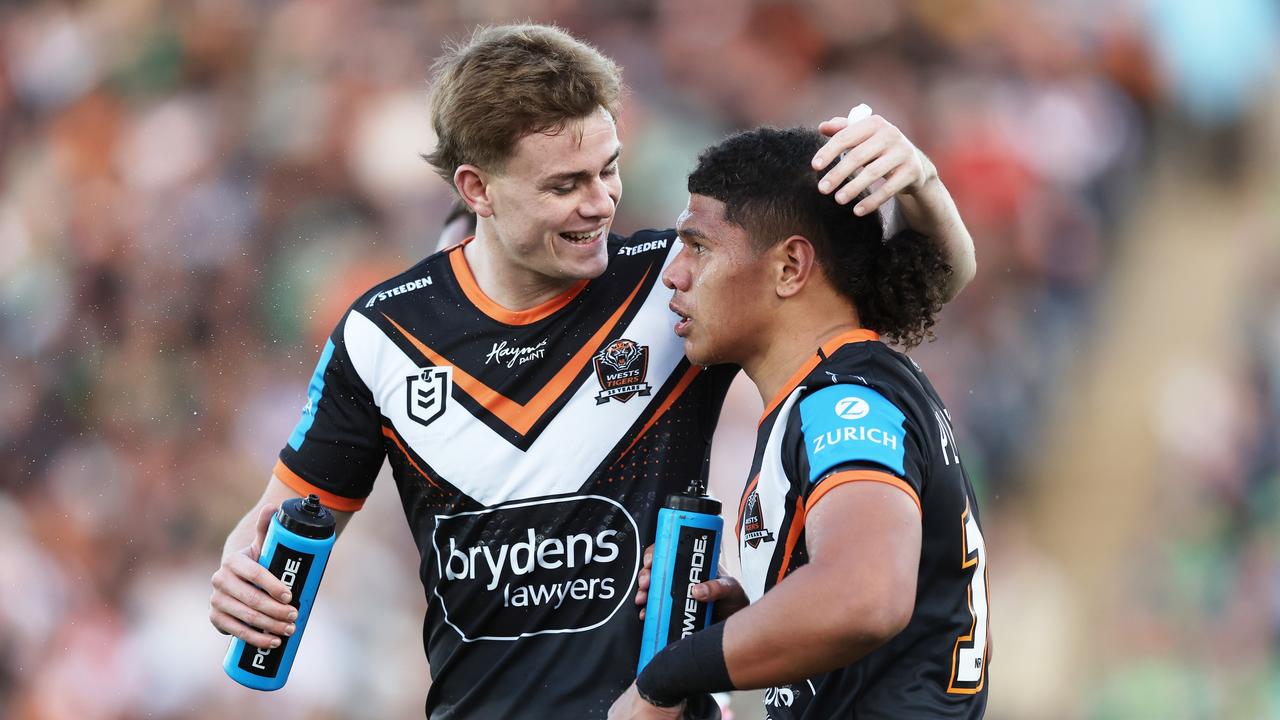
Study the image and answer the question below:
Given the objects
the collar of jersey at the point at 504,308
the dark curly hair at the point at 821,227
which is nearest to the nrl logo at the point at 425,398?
the collar of jersey at the point at 504,308

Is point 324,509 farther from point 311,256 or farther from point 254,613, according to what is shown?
point 311,256

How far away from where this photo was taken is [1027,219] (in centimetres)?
891

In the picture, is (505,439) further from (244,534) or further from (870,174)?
(870,174)

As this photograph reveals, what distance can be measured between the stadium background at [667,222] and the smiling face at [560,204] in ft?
12.8

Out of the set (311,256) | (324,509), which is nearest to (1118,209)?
(311,256)

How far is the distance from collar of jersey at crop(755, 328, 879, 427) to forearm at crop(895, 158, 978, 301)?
15.1 inches

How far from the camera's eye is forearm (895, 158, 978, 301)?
11.4ft

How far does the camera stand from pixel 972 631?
316 centimetres

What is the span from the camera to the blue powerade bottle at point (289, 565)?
11.5 ft

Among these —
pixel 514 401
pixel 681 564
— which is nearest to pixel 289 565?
pixel 514 401

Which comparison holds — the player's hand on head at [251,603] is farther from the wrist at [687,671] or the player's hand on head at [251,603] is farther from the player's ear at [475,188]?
the player's ear at [475,188]

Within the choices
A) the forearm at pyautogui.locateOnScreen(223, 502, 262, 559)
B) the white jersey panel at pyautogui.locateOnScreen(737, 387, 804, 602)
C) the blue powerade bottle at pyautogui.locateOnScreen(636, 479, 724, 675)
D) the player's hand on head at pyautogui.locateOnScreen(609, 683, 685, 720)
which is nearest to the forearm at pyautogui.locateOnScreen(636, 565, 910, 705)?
the player's hand on head at pyautogui.locateOnScreen(609, 683, 685, 720)

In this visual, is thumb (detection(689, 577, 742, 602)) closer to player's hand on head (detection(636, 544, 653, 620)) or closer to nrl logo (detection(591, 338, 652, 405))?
player's hand on head (detection(636, 544, 653, 620))

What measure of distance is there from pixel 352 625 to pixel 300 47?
4726 millimetres
